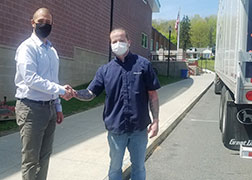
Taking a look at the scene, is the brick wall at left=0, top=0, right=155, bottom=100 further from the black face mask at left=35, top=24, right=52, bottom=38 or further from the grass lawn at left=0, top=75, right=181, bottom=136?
the black face mask at left=35, top=24, right=52, bottom=38

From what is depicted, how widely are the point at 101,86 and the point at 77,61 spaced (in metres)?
10.2

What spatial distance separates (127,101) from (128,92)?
9 cm

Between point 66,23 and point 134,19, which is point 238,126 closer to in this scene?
point 66,23

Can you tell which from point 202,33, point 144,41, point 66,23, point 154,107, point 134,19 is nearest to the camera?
point 154,107

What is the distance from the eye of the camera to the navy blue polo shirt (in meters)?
2.74

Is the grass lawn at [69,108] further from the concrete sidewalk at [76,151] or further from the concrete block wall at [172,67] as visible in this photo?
the concrete block wall at [172,67]

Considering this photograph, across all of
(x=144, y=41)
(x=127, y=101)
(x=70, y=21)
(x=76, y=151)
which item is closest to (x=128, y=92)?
(x=127, y=101)

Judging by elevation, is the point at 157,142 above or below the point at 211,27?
below

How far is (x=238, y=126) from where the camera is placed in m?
4.06

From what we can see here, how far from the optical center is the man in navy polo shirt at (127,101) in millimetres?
2740

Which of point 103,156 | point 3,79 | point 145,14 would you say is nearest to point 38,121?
point 103,156

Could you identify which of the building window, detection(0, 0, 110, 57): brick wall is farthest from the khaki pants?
the building window

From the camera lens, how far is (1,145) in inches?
186

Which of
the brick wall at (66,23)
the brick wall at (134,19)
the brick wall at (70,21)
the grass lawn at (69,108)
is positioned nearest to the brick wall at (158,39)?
the brick wall at (134,19)
